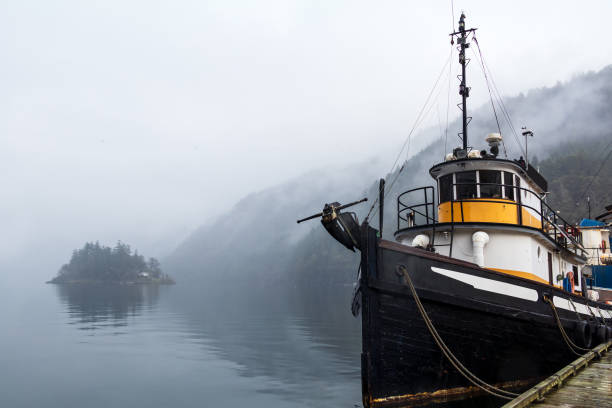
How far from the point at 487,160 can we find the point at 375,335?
18.3ft

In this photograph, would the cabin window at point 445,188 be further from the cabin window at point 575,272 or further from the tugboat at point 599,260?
the tugboat at point 599,260

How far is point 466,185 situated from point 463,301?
12.1ft

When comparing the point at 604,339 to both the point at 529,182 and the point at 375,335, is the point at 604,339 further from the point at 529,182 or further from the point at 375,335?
the point at 375,335

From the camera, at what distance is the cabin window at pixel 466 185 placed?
1199 centimetres

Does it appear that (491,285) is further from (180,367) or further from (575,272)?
(180,367)

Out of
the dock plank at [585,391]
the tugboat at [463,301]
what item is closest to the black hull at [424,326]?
the tugboat at [463,301]

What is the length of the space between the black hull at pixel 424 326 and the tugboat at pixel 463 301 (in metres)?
0.02

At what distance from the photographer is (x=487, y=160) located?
1173cm

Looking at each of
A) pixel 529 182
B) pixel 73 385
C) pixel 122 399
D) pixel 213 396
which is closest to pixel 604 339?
pixel 529 182

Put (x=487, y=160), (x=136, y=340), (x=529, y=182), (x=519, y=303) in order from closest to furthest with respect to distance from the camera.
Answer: (x=519, y=303)
(x=487, y=160)
(x=529, y=182)
(x=136, y=340)

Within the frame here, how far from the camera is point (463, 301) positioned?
9.71 m

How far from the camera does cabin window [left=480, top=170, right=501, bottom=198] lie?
1188 centimetres

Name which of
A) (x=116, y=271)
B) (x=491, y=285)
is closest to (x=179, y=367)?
(x=491, y=285)

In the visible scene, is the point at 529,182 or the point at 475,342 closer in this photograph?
the point at 475,342
